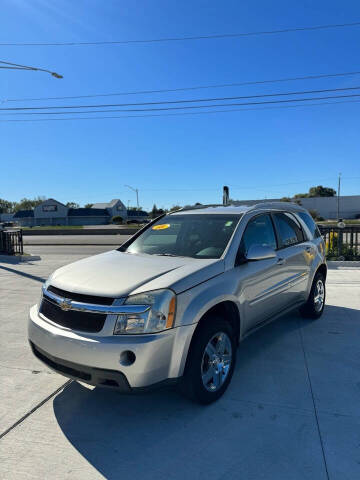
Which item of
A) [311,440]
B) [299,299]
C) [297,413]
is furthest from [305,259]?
[311,440]

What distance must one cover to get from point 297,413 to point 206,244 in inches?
69.1

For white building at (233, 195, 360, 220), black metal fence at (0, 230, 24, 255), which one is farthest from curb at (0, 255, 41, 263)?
white building at (233, 195, 360, 220)

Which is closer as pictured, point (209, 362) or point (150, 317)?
point (150, 317)

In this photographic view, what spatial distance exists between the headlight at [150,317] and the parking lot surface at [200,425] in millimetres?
844

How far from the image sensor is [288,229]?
4.52 meters

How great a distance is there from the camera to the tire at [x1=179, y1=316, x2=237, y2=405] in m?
2.70

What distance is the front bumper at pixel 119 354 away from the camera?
241 cm

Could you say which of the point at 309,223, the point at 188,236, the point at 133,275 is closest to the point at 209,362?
the point at 133,275

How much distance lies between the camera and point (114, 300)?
100 inches

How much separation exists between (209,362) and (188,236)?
1500mm

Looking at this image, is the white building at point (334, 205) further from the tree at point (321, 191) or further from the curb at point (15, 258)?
the curb at point (15, 258)

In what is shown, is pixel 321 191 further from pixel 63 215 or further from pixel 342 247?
pixel 342 247

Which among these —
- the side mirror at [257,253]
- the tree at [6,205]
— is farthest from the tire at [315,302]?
the tree at [6,205]

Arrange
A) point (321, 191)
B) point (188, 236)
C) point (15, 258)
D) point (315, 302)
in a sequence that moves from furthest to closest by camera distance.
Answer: point (321, 191), point (15, 258), point (315, 302), point (188, 236)
